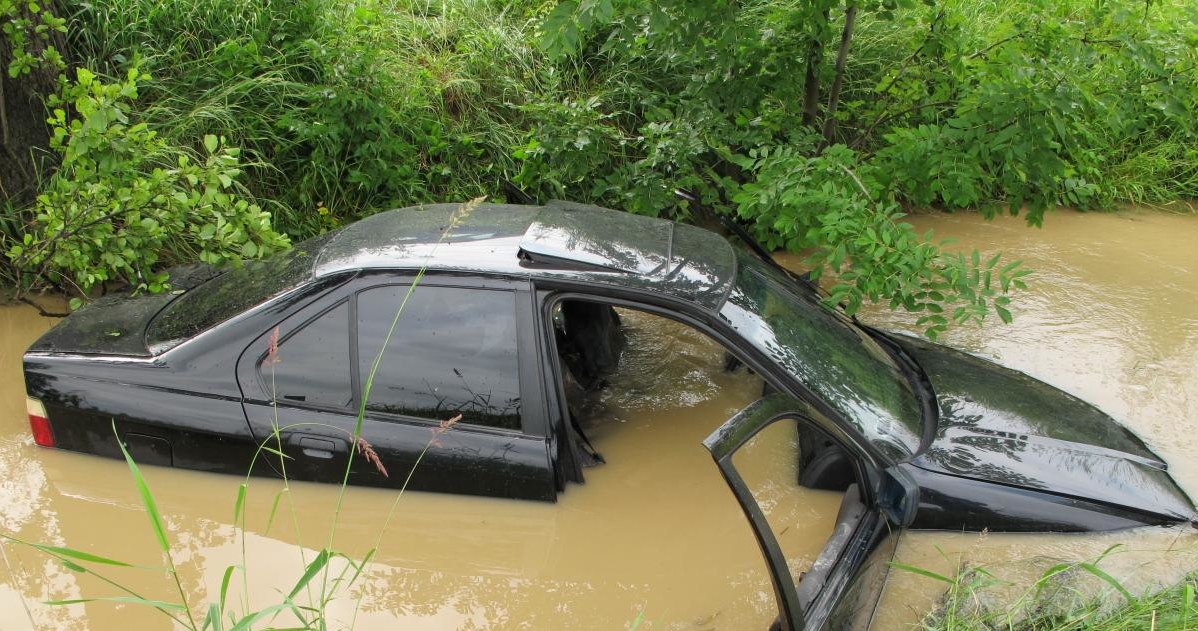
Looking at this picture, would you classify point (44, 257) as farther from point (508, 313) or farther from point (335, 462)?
point (508, 313)

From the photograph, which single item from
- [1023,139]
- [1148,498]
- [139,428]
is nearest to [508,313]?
[139,428]

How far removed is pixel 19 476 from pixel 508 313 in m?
2.03

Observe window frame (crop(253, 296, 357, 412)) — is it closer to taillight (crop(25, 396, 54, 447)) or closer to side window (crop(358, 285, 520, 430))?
side window (crop(358, 285, 520, 430))

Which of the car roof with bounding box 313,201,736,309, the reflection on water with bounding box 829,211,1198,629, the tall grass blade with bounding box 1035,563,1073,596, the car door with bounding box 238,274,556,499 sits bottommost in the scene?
the reflection on water with bounding box 829,211,1198,629

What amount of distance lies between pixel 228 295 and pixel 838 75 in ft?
12.9

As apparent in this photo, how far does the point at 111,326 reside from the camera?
3.72m

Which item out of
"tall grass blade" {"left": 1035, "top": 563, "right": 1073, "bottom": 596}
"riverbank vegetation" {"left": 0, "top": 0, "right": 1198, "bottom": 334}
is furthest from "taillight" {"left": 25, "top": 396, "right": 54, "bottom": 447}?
"tall grass blade" {"left": 1035, "top": 563, "right": 1073, "bottom": 596}

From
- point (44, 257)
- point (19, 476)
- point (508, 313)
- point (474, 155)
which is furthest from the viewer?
point (474, 155)

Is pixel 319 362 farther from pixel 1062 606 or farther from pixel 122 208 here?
pixel 1062 606

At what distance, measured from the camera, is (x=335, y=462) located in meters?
3.43

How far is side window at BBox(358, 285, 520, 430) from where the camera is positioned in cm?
337

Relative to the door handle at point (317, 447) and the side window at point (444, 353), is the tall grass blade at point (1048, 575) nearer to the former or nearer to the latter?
the side window at point (444, 353)

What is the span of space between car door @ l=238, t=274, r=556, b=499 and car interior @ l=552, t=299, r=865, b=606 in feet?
0.77

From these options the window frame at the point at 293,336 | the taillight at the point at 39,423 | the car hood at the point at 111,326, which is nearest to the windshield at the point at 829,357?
the window frame at the point at 293,336
